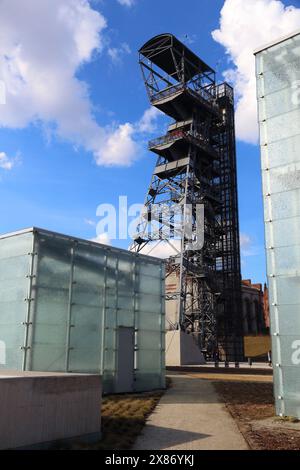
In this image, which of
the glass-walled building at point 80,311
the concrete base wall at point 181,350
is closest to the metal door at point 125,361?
the glass-walled building at point 80,311

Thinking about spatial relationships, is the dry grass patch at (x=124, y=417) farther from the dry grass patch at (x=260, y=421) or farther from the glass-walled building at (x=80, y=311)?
the dry grass patch at (x=260, y=421)

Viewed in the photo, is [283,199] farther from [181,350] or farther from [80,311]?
[181,350]

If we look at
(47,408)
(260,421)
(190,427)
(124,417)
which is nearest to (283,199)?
(260,421)

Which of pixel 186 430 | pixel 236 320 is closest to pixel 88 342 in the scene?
pixel 186 430

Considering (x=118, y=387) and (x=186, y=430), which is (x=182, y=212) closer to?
(x=118, y=387)

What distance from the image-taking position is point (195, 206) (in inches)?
2235

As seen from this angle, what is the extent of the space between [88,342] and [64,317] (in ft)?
5.64

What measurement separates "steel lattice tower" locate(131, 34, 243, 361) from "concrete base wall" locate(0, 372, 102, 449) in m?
41.6

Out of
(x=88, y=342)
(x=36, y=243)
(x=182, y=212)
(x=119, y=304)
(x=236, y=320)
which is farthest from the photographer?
(x=236, y=320)

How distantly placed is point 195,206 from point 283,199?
4223 centimetres

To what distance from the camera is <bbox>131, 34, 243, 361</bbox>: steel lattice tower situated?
→ 5528cm

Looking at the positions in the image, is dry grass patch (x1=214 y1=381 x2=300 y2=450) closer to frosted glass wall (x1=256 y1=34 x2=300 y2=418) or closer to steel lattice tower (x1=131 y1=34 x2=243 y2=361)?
frosted glass wall (x1=256 y1=34 x2=300 y2=418)

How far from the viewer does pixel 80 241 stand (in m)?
19.6

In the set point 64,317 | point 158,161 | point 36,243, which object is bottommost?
point 64,317
